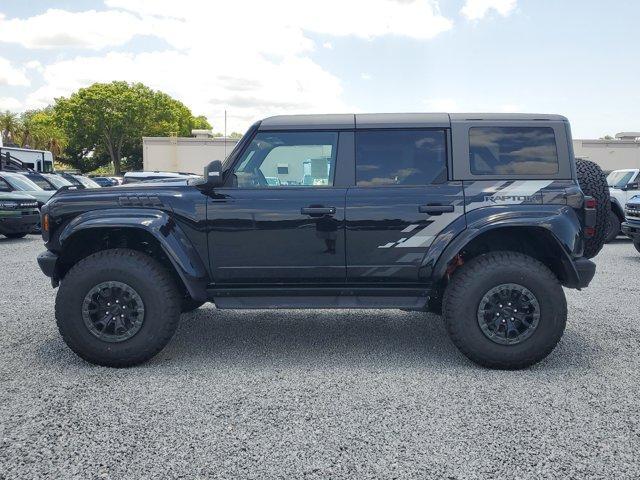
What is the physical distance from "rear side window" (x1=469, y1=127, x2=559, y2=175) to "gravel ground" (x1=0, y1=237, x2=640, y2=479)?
60.1 inches

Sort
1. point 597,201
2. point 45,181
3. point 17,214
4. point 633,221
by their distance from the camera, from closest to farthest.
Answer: point 597,201 < point 633,221 < point 17,214 < point 45,181

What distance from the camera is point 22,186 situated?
14195 mm

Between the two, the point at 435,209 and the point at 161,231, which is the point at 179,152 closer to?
the point at 161,231

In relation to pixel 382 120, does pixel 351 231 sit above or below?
below

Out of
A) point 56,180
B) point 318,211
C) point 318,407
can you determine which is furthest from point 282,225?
point 56,180

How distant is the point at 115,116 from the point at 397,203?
53.1 meters

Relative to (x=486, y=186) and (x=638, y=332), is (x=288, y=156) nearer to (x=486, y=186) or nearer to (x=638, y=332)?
(x=486, y=186)

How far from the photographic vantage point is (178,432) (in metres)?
3.09

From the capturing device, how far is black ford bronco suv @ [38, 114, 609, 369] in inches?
159

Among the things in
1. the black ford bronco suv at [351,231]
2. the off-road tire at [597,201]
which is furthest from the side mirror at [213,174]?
the off-road tire at [597,201]

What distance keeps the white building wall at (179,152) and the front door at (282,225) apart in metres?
41.0

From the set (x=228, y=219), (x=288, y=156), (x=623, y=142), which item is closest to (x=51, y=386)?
(x=228, y=219)

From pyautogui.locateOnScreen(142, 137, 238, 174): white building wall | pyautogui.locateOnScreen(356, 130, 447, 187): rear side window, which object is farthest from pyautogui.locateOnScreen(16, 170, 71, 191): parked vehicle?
pyautogui.locateOnScreen(142, 137, 238, 174): white building wall

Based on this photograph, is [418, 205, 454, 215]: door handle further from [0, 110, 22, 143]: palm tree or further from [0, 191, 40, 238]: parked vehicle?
[0, 110, 22, 143]: palm tree
